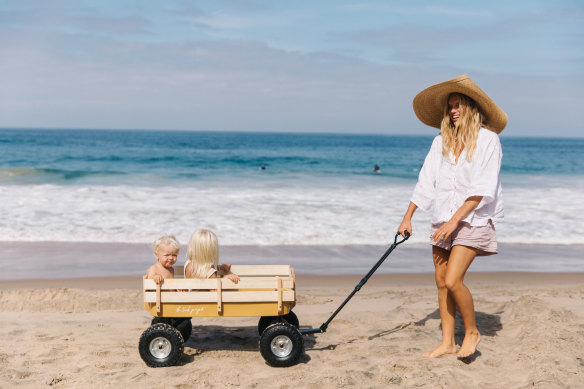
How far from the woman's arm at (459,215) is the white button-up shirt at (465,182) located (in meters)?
0.04

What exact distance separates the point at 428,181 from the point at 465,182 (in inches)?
12.6

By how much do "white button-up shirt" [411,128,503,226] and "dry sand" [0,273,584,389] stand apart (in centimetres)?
107

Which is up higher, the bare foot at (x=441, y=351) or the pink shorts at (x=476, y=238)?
the pink shorts at (x=476, y=238)

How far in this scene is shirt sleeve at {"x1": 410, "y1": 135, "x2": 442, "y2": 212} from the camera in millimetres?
3973

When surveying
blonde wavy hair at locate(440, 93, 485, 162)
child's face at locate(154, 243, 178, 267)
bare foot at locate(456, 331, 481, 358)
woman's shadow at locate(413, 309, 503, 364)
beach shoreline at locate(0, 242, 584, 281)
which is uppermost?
blonde wavy hair at locate(440, 93, 485, 162)

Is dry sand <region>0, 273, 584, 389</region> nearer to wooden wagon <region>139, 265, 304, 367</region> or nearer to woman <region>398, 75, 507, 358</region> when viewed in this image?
wooden wagon <region>139, 265, 304, 367</region>

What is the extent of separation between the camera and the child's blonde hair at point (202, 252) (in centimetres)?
404

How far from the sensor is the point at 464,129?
148 inches

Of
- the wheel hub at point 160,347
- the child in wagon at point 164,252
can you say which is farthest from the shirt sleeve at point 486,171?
the wheel hub at point 160,347

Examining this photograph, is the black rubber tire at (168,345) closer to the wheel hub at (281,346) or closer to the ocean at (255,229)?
the wheel hub at (281,346)

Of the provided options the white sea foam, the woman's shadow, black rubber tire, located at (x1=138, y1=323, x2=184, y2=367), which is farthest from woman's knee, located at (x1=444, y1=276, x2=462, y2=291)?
the white sea foam

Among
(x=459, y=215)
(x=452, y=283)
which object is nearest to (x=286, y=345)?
(x=452, y=283)

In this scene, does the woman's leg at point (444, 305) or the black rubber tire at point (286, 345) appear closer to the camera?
the black rubber tire at point (286, 345)

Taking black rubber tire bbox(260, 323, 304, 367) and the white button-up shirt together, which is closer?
the white button-up shirt
